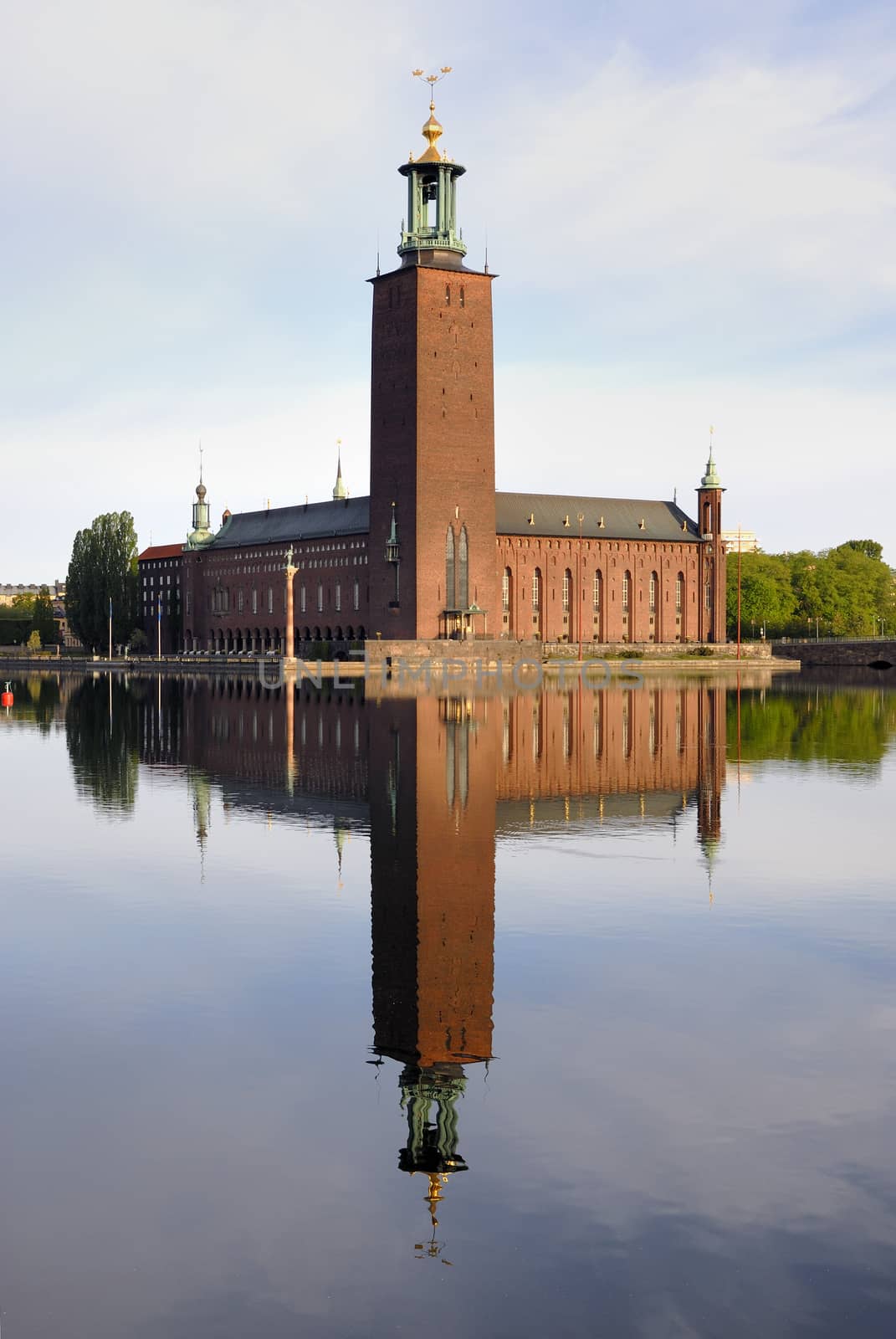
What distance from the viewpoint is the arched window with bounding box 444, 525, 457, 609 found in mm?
99312

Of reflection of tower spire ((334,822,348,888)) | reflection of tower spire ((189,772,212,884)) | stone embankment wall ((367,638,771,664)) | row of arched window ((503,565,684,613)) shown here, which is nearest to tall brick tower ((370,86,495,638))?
stone embankment wall ((367,638,771,664))

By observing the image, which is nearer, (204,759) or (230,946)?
(230,946)

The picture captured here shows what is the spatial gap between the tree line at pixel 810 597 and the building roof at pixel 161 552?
2130 inches

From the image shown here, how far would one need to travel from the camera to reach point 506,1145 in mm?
7539

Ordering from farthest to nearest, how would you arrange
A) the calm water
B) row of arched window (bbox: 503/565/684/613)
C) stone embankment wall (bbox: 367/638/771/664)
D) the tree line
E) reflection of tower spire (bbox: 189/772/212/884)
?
the tree line, row of arched window (bbox: 503/565/684/613), stone embankment wall (bbox: 367/638/771/664), reflection of tower spire (bbox: 189/772/212/884), the calm water

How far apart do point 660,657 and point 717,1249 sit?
4242 inches

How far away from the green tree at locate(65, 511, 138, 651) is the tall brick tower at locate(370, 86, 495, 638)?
32.2 meters

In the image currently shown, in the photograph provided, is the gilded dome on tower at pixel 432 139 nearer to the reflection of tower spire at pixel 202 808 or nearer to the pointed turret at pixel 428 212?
the pointed turret at pixel 428 212

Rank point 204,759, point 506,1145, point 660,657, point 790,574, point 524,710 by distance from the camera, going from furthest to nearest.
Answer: point 790,574 < point 660,657 < point 524,710 < point 204,759 < point 506,1145

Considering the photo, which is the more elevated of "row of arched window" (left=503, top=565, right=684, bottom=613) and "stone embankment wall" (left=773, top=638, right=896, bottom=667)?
"row of arched window" (left=503, top=565, right=684, bottom=613)

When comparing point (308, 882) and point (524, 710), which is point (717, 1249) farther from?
point (524, 710)

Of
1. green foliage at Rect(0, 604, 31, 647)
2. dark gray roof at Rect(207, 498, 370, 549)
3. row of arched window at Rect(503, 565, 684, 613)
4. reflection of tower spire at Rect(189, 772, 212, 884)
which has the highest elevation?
dark gray roof at Rect(207, 498, 370, 549)

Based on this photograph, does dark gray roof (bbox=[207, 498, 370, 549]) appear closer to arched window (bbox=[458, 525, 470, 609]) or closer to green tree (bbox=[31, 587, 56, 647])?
arched window (bbox=[458, 525, 470, 609])

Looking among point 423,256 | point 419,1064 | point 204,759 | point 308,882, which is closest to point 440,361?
point 423,256
